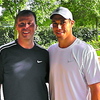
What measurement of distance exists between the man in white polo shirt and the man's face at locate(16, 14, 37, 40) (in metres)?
0.28

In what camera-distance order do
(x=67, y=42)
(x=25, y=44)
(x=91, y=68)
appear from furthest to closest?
1. (x=25, y=44)
2. (x=67, y=42)
3. (x=91, y=68)

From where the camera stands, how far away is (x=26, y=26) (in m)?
2.59

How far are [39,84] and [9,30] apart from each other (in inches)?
656

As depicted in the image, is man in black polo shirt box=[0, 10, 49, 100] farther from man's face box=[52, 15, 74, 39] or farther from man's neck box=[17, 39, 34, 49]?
man's face box=[52, 15, 74, 39]

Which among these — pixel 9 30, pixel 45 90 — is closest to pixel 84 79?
pixel 45 90

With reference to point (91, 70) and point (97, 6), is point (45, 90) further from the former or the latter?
point (97, 6)

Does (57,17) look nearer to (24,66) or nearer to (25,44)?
(25,44)

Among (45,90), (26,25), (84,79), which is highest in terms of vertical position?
(26,25)

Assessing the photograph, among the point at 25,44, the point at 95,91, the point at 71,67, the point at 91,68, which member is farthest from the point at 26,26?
the point at 95,91

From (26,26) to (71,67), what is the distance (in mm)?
742

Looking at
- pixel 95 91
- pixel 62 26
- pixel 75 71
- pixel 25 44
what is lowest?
pixel 95 91

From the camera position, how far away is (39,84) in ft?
8.15

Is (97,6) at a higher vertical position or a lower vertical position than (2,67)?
higher

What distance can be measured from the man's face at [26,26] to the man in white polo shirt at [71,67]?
284mm
